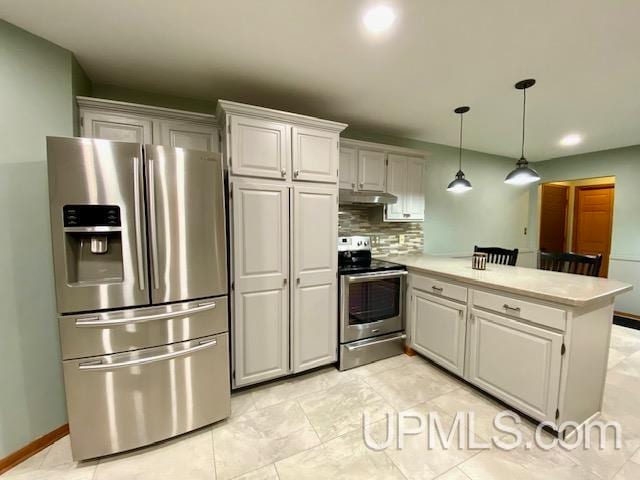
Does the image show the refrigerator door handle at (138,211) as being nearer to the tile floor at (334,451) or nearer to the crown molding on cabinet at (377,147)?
the tile floor at (334,451)

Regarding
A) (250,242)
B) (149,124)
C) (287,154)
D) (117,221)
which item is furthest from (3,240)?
(287,154)

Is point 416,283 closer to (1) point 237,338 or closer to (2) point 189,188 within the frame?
(1) point 237,338

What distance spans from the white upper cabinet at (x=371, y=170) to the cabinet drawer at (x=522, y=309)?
1.52m

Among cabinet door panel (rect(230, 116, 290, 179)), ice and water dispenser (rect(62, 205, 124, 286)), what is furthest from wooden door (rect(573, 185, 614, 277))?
ice and water dispenser (rect(62, 205, 124, 286))

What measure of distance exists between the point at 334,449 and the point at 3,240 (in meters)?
2.25

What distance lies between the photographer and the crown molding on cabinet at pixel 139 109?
191cm

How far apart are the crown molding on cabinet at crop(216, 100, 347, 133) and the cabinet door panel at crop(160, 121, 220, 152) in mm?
181

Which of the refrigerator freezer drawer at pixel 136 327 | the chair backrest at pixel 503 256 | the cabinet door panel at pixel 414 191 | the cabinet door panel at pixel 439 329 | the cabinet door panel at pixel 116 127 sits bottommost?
the cabinet door panel at pixel 439 329

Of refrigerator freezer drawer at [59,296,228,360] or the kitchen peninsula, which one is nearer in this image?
refrigerator freezer drawer at [59,296,228,360]

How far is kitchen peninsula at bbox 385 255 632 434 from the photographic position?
164cm

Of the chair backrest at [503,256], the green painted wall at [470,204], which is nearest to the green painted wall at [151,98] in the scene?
the green painted wall at [470,204]

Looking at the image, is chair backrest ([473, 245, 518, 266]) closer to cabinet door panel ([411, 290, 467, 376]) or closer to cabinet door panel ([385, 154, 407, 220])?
cabinet door panel ([385, 154, 407, 220])

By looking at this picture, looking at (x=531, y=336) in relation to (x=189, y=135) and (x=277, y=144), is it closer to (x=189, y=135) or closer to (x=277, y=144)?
(x=277, y=144)

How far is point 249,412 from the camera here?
6.52 feet
